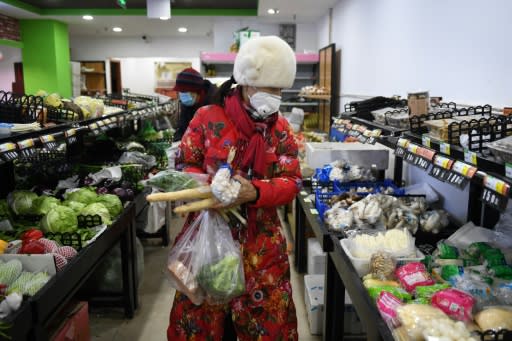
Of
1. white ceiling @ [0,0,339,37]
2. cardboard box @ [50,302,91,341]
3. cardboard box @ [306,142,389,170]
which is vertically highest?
white ceiling @ [0,0,339,37]

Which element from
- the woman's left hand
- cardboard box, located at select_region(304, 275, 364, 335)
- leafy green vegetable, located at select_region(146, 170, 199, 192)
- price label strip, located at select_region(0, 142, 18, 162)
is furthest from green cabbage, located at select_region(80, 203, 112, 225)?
cardboard box, located at select_region(304, 275, 364, 335)

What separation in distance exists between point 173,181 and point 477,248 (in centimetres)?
141

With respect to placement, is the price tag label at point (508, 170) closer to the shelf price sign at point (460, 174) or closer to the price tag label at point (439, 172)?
the shelf price sign at point (460, 174)

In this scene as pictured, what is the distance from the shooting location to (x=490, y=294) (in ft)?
5.42

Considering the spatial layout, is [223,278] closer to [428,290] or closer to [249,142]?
[249,142]

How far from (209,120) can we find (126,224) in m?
1.43

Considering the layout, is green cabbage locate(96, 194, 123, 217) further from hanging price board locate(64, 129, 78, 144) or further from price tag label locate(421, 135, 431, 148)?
price tag label locate(421, 135, 431, 148)

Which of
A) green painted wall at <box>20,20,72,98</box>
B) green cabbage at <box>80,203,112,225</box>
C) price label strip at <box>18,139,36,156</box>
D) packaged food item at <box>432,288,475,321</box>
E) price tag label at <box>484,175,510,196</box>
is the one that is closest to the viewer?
price tag label at <box>484,175,510,196</box>

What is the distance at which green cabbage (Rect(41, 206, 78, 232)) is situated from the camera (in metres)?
2.50

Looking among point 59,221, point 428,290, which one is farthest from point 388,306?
point 59,221

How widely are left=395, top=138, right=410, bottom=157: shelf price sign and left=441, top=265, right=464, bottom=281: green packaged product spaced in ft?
1.69

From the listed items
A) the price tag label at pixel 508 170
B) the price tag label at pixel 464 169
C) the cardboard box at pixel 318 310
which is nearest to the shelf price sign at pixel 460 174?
the price tag label at pixel 464 169

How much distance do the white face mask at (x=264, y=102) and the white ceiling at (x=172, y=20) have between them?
5.84m

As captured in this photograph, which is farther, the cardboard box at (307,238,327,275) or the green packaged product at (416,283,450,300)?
the cardboard box at (307,238,327,275)
